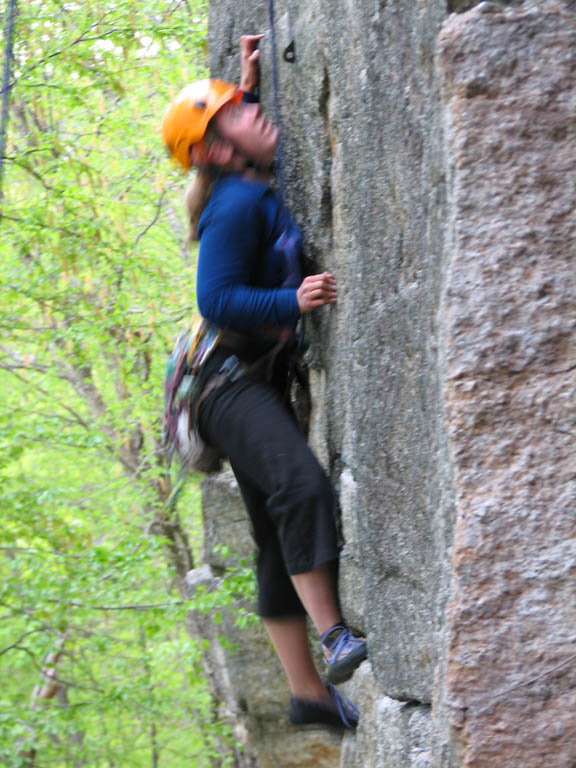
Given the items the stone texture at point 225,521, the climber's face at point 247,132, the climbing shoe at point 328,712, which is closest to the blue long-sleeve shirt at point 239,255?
the climber's face at point 247,132

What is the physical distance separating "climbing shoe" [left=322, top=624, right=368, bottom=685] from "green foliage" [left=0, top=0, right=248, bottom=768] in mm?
4718

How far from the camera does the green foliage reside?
26.8 ft

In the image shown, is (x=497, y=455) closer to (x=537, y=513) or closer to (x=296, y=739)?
(x=537, y=513)

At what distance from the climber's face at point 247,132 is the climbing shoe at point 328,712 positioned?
6.53 ft

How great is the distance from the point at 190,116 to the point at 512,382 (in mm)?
1826

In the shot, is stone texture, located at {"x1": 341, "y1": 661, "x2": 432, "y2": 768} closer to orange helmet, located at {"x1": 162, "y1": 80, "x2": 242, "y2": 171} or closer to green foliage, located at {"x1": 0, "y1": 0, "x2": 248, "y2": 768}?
orange helmet, located at {"x1": 162, "y1": 80, "x2": 242, "y2": 171}

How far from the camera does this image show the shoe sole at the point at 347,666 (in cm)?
330

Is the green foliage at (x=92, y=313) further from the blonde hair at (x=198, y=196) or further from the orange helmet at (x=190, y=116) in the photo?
the blonde hair at (x=198, y=196)

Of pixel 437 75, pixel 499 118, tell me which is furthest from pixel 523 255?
pixel 437 75

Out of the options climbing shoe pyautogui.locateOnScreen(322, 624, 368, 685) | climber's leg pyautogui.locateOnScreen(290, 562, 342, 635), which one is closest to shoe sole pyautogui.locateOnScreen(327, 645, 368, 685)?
climbing shoe pyautogui.locateOnScreen(322, 624, 368, 685)

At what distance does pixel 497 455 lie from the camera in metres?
2.10

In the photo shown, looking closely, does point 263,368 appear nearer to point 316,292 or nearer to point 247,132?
point 316,292

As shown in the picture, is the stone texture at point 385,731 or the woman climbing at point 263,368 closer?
the stone texture at point 385,731

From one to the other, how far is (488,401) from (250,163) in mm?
1756
